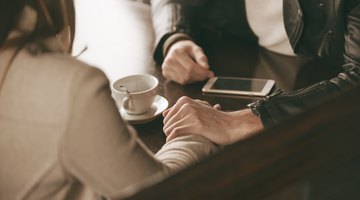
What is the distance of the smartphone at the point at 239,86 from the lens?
1178 millimetres

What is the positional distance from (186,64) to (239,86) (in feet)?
0.62

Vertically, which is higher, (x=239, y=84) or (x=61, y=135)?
(x=61, y=135)

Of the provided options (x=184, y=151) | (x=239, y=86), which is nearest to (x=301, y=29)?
(x=239, y=86)

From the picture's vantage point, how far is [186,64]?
1.32 meters

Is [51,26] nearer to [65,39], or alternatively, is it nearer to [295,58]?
[65,39]

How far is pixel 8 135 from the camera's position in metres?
0.65

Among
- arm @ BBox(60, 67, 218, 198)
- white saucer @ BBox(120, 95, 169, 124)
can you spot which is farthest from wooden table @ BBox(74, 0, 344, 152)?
arm @ BBox(60, 67, 218, 198)

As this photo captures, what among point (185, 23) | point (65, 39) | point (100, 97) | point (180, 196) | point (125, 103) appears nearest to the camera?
point (180, 196)

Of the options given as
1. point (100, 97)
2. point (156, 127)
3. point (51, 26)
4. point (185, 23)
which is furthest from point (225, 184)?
point (185, 23)

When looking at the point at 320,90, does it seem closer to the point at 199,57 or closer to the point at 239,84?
the point at 239,84

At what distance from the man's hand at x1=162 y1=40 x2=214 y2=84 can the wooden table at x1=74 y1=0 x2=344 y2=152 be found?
0.02m

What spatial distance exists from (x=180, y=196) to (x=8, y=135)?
418 millimetres

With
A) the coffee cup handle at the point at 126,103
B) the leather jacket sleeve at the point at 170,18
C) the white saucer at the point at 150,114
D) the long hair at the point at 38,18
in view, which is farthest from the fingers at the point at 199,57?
the long hair at the point at 38,18

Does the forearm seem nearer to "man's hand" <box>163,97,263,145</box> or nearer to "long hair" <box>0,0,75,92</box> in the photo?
"man's hand" <box>163,97,263,145</box>
